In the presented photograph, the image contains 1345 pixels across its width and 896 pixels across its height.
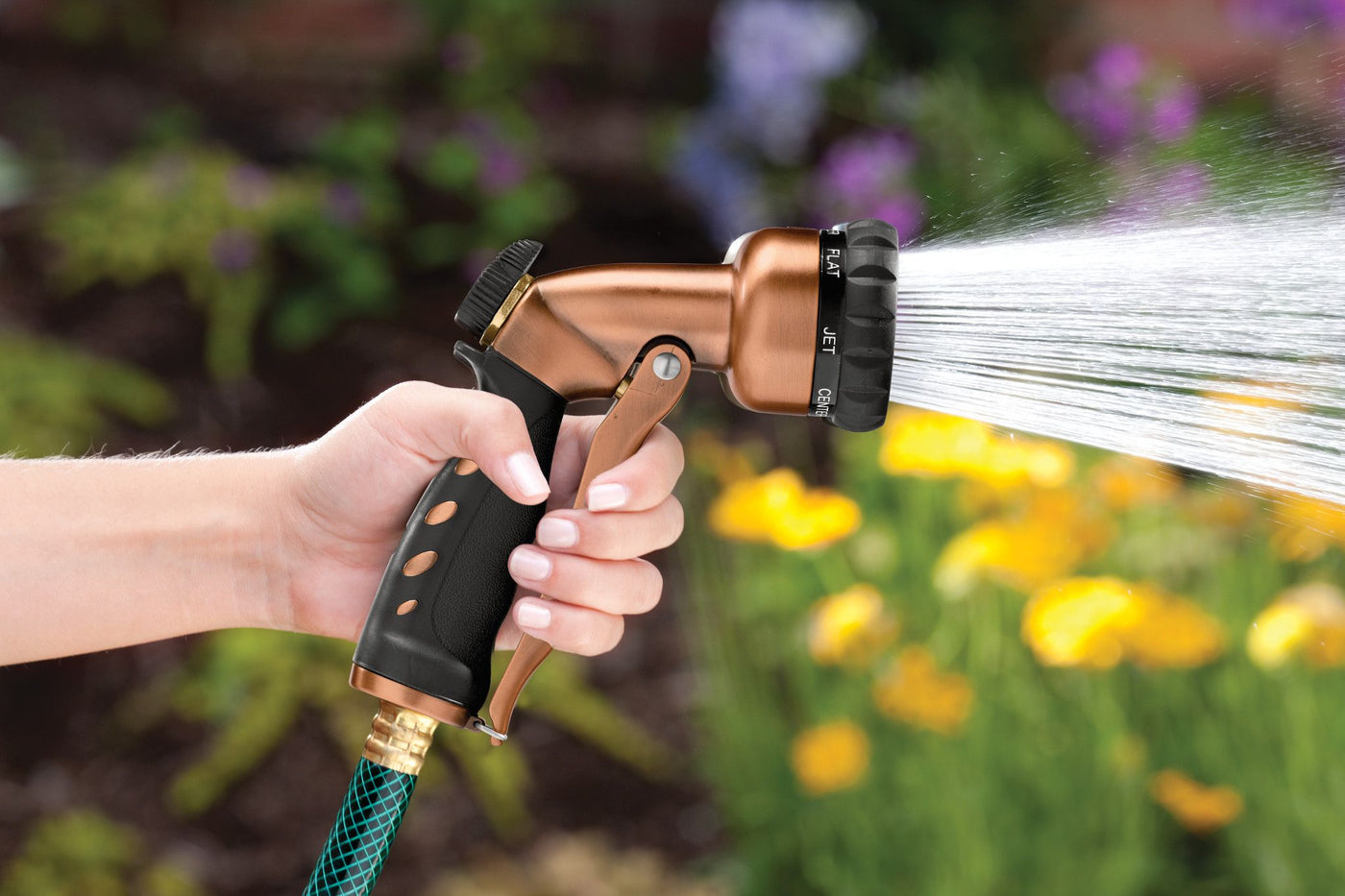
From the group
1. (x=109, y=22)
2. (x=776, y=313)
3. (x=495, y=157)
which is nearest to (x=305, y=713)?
(x=495, y=157)

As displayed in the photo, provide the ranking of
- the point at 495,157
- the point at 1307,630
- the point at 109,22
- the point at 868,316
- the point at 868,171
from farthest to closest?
the point at 109,22, the point at 495,157, the point at 868,171, the point at 1307,630, the point at 868,316

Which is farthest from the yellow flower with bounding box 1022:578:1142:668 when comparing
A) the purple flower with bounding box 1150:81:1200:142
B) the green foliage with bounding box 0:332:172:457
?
the green foliage with bounding box 0:332:172:457

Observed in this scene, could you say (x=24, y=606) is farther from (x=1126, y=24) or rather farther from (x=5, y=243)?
(x=1126, y=24)

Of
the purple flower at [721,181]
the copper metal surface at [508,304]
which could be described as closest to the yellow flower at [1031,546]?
the copper metal surface at [508,304]

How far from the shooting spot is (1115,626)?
1.07 m

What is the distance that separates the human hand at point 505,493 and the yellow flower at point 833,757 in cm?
51

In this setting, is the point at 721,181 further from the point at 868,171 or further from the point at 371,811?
the point at 371,811

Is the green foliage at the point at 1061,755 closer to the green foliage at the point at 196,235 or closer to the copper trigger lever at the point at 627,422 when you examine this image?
the copper trigger lever at the point at 627,422

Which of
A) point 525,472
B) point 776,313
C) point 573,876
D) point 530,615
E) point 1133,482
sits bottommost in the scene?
point 573,876

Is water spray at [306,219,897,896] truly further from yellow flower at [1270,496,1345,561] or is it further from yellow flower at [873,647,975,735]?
yellow flower at [873,647,975,735]

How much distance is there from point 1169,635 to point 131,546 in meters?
0.96

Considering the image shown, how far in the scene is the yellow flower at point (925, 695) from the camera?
1255 mm

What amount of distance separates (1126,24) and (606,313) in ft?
9.30

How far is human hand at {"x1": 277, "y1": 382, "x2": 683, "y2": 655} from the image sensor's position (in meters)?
0.74
